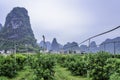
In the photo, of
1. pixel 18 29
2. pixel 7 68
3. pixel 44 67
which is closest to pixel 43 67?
pixel 44 67

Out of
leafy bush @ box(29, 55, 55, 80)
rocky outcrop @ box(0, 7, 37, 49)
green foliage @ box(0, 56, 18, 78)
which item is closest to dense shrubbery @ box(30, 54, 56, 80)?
leafy bush @ box(29, 55, 55, 80)

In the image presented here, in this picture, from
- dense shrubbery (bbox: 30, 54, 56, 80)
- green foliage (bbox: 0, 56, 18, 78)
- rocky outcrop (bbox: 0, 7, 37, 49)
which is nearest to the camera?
dense shrubbery (bbox: 30, 54, 56, 80)

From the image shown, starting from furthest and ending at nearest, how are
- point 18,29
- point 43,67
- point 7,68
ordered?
1. point 18,29
2. point 7,68
3. point 43,67

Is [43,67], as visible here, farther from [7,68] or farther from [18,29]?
[18,29]

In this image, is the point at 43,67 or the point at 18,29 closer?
the point at 43,67

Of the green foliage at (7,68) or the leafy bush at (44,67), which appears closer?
the leafy bush at (44,67)

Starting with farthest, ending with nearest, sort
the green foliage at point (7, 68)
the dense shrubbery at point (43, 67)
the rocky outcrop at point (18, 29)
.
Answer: the rocky outcrop at point (18, 29)
the green foliage at point (7, 68)
the dense shrubbery at point (43, 67)

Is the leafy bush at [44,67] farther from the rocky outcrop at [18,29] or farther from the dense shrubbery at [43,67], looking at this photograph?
the rocky outcrop at [18,29]

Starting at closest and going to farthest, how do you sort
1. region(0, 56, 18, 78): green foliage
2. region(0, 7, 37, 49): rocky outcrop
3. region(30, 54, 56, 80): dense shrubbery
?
region(30, 54, 56, 80): dense shrubbery < region(0, 56, 18, 78): green foliage < region(0, 7, 37, 49): rocky outcrop

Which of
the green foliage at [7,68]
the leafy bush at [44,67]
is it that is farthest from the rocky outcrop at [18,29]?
the leafy bush at [44,67]

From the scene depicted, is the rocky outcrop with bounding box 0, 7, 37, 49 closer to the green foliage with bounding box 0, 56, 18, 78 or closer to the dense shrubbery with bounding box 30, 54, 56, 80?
the green foliage with bounding box 0, 56, 18, 78

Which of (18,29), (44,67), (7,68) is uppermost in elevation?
(18,29)

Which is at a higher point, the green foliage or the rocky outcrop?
the rocky outcrop

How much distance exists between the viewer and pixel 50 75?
19016mm
